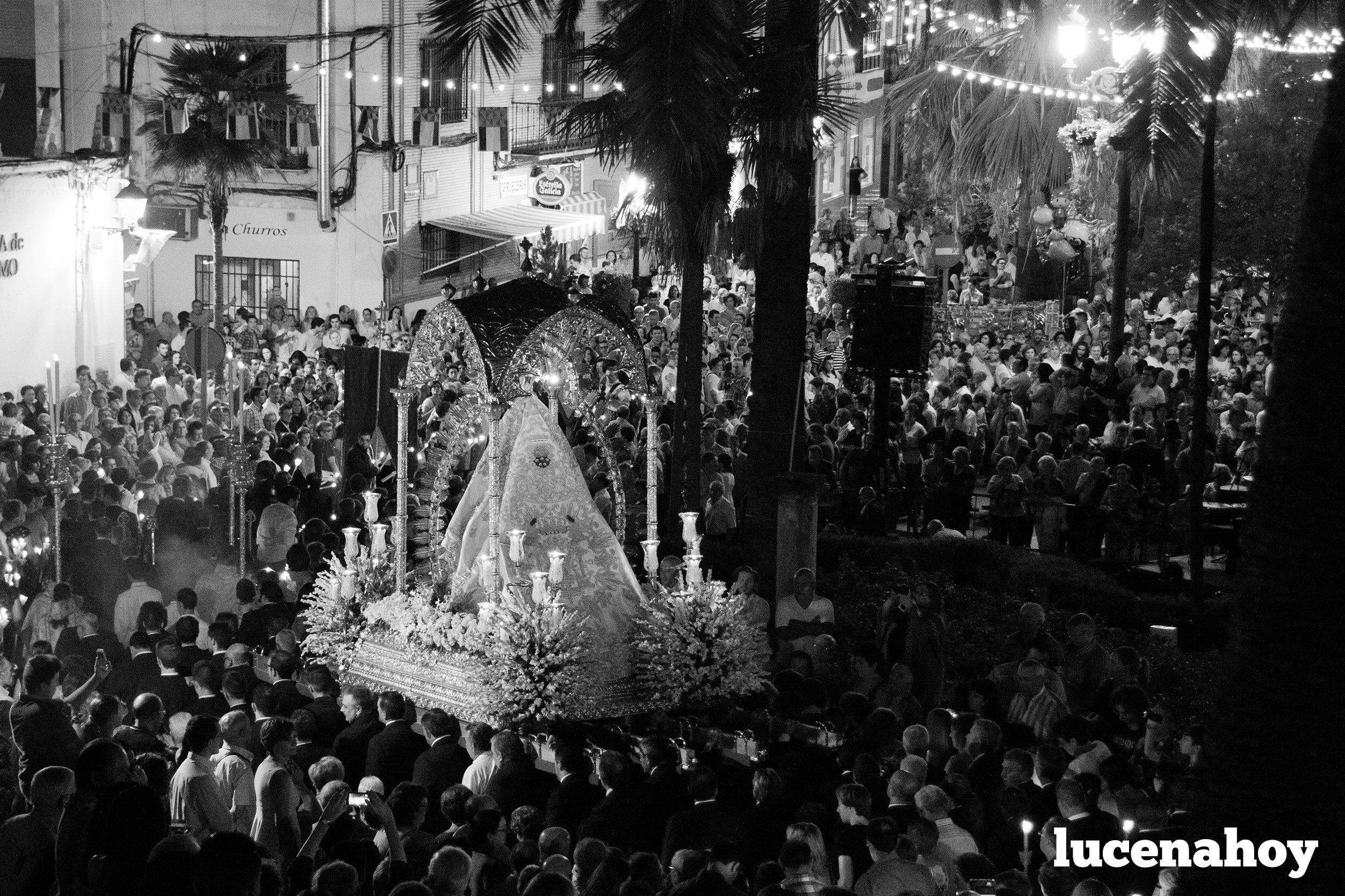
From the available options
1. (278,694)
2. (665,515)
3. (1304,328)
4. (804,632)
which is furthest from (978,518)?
(1304,328)

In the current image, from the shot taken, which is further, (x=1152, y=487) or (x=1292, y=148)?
(x=1292, y=148)

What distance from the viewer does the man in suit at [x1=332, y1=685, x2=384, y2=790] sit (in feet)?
33.3

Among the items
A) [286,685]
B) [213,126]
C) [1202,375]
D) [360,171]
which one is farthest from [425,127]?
[286,685]

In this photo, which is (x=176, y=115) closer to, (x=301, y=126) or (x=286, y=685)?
(x=301, y=126)

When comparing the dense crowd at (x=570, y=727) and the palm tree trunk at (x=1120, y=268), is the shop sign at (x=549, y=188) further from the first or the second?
the dense crowd at (x=570, y=727)

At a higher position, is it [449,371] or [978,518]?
[449,371]

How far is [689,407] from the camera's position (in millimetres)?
16375

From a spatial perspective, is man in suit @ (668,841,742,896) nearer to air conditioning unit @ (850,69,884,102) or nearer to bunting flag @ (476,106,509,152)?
bunting flag @ (476,106,509,152)

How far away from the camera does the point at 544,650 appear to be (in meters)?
11.0

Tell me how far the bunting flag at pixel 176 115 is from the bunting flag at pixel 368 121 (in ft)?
21.6

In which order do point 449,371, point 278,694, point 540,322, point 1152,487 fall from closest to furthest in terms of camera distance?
point 278,694 < point 540,322 < point 449,371 < point 1152,487

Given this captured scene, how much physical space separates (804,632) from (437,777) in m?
3.81

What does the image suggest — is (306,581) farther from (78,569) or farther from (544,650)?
(544,650)

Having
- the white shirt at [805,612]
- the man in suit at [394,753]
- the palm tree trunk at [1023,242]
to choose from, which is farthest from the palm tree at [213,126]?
the man in suit at [394,753]
